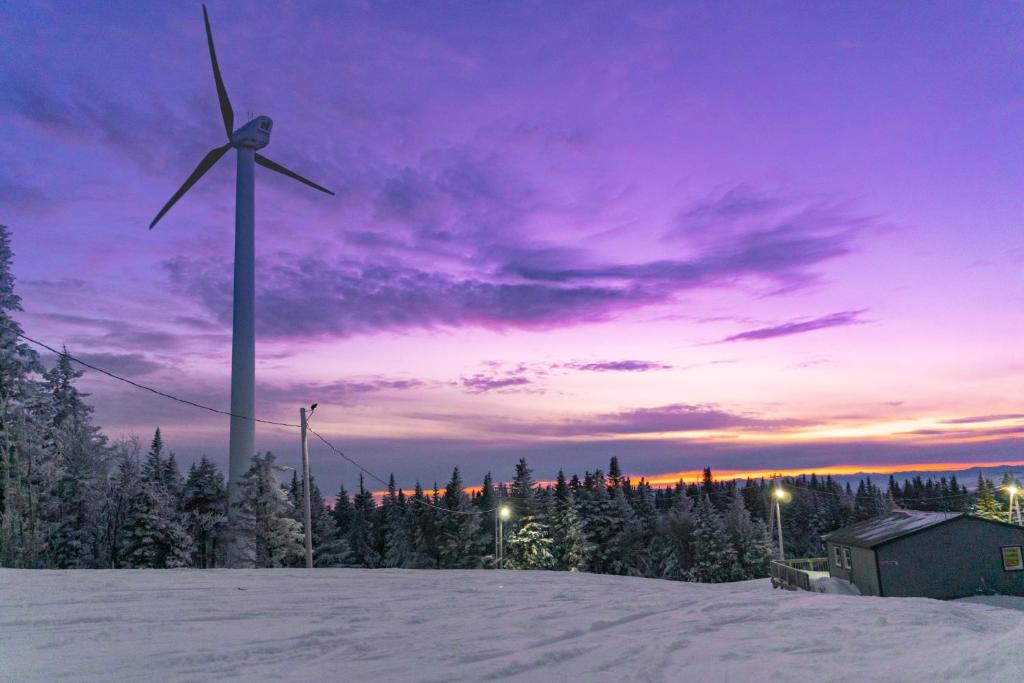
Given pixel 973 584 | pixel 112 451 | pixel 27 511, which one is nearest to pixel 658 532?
pixel 973 584

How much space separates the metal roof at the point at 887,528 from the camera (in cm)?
3184

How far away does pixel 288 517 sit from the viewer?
46500mm

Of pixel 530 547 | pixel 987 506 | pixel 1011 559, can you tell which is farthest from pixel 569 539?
pixel 987 506

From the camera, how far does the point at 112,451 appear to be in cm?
4544

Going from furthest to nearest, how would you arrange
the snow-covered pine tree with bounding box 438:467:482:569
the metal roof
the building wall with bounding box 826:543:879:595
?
the snow-covered pine tree with bounding box 438:467:482:569, the metal roof, the building wall with bounding box 826:543:879:595

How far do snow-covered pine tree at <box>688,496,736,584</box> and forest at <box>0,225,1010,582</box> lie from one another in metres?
0.14

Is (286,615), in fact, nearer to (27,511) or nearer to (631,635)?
(631,635)

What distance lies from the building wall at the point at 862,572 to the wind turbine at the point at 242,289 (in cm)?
3486

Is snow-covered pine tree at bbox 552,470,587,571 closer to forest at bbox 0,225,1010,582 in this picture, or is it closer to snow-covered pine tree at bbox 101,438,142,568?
forest at bbox 0,225,1010,582

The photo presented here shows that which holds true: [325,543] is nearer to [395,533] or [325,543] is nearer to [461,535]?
[461,535]

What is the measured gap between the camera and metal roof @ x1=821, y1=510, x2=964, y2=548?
104ft

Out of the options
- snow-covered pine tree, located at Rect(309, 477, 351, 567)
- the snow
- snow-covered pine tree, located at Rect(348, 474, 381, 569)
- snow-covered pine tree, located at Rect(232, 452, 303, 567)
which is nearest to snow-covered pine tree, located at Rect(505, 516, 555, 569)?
snow-covered pine tree, located at Rect(309, 477, 351, 567)

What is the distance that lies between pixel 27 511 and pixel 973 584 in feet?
128

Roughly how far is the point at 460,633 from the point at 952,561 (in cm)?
3209
